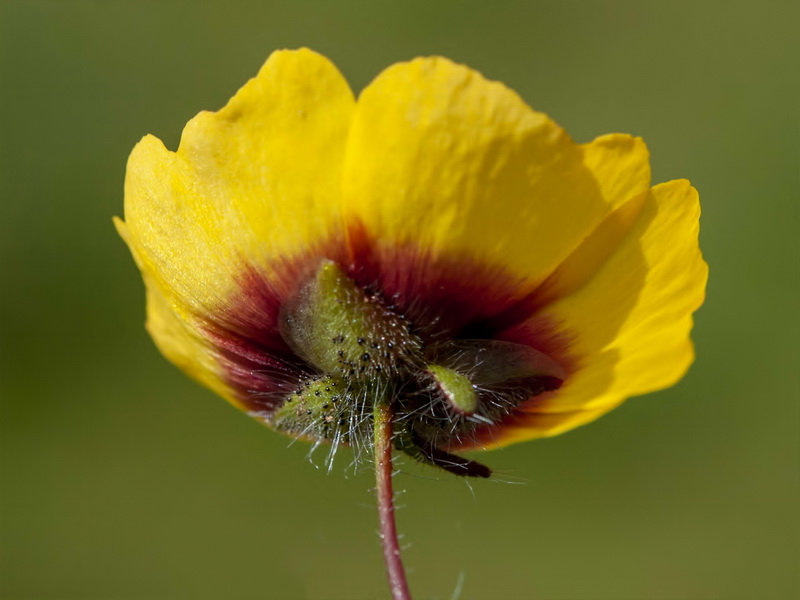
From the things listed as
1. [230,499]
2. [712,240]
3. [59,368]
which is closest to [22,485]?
[59,368]

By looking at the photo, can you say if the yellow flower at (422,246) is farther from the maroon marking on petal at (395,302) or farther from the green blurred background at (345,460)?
the green blurred background at (345,460)

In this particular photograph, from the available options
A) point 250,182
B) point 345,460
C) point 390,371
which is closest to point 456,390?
point 390,371

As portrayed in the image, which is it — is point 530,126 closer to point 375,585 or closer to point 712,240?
point 375,585

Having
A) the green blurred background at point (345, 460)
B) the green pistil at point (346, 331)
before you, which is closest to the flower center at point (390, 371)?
the green pistil at point (346, 331)

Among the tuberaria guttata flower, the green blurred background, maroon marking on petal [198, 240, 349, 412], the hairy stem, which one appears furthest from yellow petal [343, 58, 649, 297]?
the green blurred background

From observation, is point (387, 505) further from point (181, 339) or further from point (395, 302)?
point (181, 339)

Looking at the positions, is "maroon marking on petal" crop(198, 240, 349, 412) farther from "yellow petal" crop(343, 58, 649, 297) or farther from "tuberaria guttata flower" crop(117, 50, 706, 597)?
"yellow petal" crop(343, 58, 649, 297)
